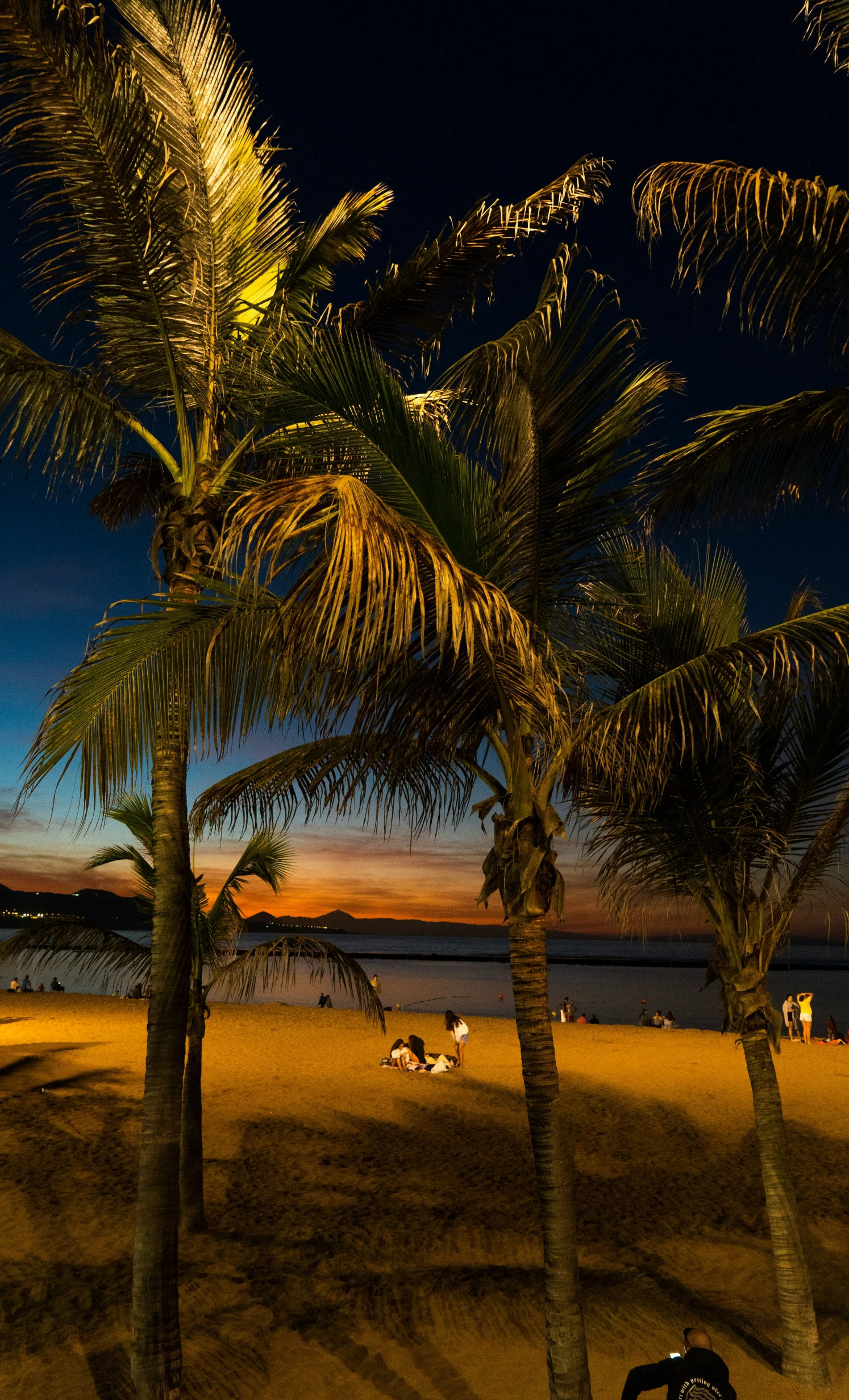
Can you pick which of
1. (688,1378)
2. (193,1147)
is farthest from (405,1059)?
(688,1378)

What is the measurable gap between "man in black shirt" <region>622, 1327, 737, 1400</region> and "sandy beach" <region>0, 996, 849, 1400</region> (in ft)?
5.67

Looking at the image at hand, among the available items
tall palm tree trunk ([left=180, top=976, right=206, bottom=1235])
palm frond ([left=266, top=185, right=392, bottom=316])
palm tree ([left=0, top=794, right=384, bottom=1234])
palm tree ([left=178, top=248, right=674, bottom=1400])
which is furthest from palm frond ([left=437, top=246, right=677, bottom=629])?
tall palm tree trunk ([left=180, top=976, right=206, bottom=1235])

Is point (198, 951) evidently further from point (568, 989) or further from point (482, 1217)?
point (568, 989)

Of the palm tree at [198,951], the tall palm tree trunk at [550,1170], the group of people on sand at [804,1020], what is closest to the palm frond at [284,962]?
the palm tree at [198,951]

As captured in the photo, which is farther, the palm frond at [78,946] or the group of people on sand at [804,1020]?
the group of people on sand at [804,1020]

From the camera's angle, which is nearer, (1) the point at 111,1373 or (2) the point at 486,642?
(2) the point at 486,642

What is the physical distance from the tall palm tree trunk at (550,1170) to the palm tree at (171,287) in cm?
192

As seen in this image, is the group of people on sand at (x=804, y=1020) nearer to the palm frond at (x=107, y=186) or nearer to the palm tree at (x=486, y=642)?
the palm tree at (x=486, y=642)

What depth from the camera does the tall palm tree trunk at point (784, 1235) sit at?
5.31 meters

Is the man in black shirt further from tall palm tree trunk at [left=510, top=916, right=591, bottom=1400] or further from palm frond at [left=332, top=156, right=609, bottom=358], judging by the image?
palm frond at [left=332, top=156, right=609, bottom=358]

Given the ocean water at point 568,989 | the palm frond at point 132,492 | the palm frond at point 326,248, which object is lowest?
the ocean water at point 568,989

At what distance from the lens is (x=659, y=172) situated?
4195mm

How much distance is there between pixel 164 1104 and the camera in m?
4.75

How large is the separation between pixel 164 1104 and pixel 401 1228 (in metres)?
4.23
